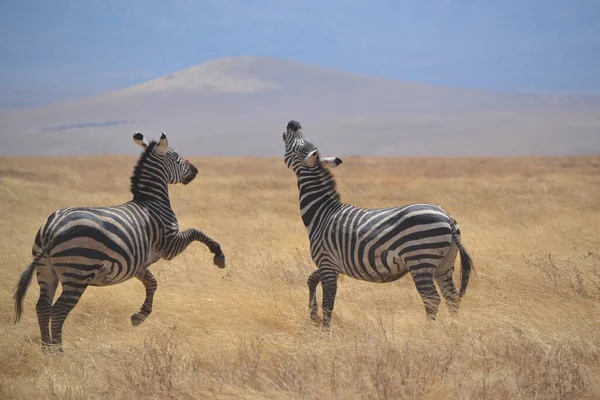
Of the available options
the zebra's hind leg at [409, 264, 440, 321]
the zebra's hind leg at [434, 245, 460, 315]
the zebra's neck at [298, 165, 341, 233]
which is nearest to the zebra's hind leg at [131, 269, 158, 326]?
the zebra's neck at [298, 165, 341, 233]

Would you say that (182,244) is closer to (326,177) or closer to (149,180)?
(149,180)

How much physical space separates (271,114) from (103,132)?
4011cm

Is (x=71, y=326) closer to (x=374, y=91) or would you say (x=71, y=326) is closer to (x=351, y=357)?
(x=351, y=357)

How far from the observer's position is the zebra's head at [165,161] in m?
8.67

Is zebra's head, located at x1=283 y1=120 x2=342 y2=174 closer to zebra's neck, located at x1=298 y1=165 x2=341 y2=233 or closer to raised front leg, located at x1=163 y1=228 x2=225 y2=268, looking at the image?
zebra's neck, located at x1=298 y1=165 x2=341 y2=233

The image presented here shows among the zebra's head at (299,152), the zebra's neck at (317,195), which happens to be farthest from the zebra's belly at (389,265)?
the zebra's head at (299,152)

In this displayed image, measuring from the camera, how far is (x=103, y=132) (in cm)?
13388

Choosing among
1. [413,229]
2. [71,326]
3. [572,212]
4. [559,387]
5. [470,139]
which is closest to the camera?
[559,387]

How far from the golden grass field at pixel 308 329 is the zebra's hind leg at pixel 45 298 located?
0.17 m

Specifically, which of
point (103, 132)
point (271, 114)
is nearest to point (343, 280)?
point (103, 132)

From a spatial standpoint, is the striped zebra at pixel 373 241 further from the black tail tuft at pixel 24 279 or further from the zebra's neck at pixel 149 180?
the black tail tuft at pixel 24 279

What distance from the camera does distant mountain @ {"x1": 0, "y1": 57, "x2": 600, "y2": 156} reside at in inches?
3932

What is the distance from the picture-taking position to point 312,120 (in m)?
143

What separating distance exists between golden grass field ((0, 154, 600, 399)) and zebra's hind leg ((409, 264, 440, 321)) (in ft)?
0.61
